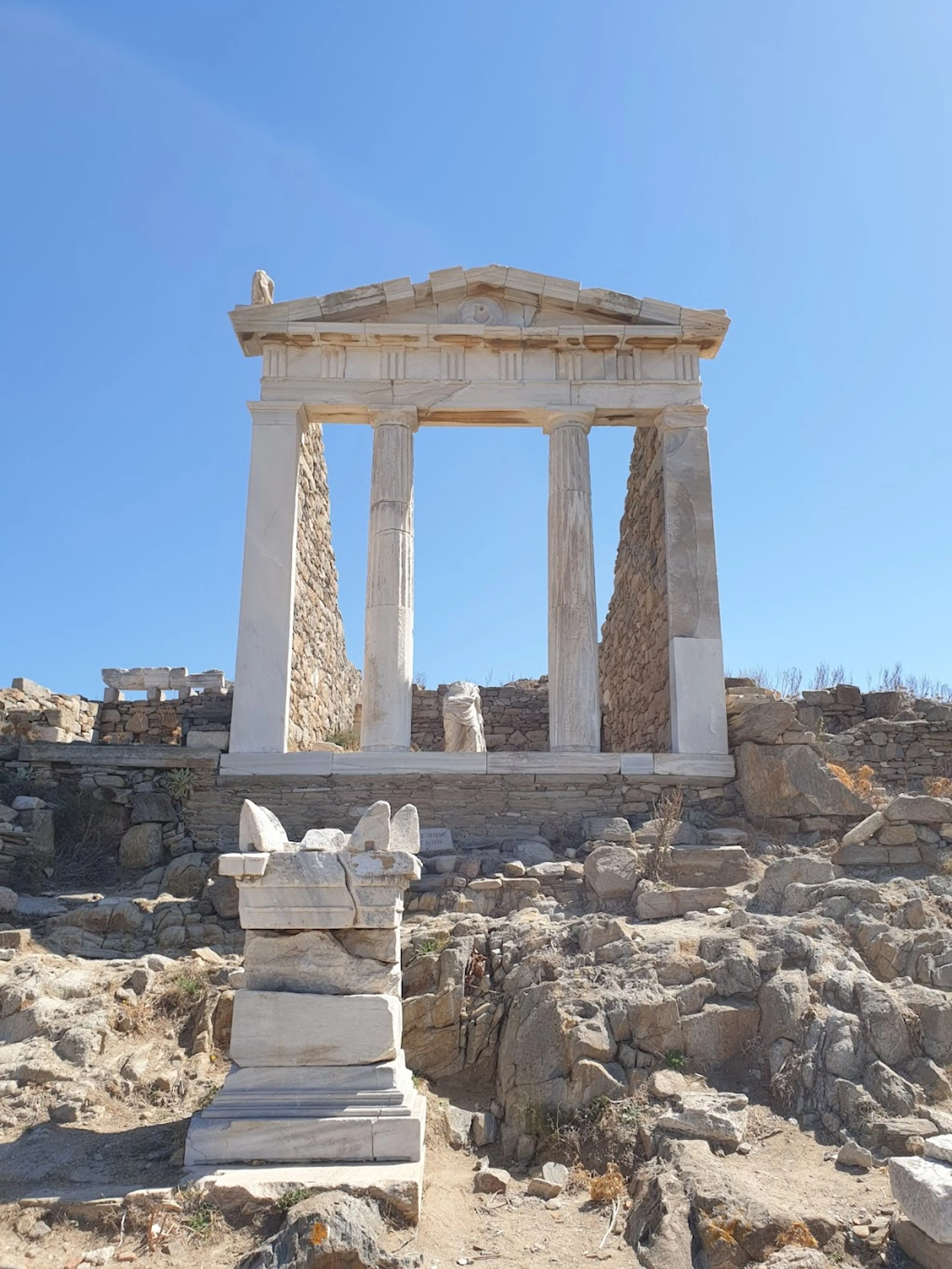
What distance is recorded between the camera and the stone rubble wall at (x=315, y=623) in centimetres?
1358

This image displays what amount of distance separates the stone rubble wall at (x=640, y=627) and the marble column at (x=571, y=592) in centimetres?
85

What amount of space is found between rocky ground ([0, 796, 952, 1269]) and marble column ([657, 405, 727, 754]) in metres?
3.29

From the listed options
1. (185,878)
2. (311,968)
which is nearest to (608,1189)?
(311,968)

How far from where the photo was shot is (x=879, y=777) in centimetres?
1270

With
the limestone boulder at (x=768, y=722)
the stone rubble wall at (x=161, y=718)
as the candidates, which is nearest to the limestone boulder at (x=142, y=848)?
the stone rubble wall at (x=161, y=718)

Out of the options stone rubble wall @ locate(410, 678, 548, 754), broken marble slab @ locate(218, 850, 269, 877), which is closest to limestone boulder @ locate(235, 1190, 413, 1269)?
broken marble slab @ locate(218, 850, 269, 877)

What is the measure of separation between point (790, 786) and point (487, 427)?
243 inches

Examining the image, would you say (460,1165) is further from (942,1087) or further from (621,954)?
(942,1087)

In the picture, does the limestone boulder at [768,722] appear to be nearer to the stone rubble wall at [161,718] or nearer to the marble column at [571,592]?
the marble column at [571,592]

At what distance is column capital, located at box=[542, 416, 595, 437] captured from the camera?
1336 centimetres

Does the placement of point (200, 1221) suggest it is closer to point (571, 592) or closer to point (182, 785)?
point (182, 785)

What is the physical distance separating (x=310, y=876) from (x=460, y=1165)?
1.84 metres

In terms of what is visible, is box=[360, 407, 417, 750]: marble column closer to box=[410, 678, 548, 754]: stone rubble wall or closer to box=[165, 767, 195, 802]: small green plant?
box=[165, 767, 195, 802]: small green plant

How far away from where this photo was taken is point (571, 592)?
41.7 feet
